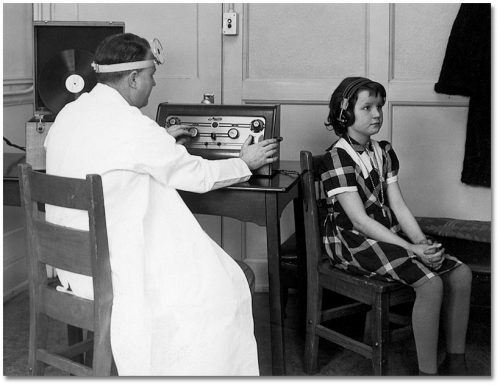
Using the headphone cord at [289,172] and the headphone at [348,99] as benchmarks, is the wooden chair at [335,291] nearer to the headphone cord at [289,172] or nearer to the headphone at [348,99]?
the headphone cord at [289,172]

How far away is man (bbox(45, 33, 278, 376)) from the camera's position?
7.30ft

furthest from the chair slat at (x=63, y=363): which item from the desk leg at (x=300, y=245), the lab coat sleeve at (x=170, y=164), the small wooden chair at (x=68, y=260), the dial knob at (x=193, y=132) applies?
the desk leg at (x=300, y=245)

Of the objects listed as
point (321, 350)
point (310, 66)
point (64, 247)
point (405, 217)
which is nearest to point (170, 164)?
point (64, 247)

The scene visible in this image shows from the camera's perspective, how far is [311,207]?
2766 mm

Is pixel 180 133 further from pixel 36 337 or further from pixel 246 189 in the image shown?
pixel 36 337

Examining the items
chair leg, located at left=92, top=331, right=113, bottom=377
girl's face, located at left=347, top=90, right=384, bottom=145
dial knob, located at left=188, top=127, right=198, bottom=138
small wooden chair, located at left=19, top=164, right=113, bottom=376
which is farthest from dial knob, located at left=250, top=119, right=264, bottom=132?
chair leg, located at left=92, top=331, right=113, bottom=377

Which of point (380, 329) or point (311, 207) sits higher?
point (311, 207)

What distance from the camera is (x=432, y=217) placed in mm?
3736

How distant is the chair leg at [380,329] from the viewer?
2.57 m

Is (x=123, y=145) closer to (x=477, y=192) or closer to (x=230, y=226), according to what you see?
(x=230, y=226)

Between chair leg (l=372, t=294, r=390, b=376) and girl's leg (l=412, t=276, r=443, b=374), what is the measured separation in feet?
0.35

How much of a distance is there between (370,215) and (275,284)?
1.53 ft

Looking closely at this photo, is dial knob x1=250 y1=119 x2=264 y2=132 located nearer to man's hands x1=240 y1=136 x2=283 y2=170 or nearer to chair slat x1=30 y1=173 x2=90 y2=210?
man's hands x1=240 y1=136 x2=283 y2=170

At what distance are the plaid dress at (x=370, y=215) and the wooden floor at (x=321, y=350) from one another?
424 millimetres
